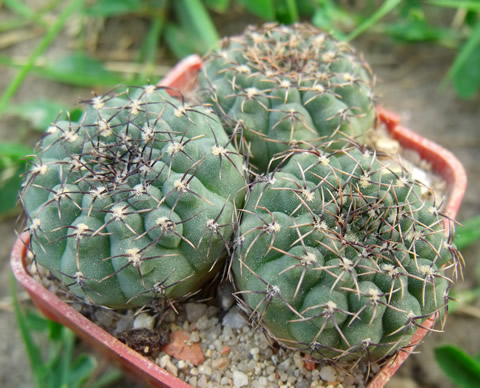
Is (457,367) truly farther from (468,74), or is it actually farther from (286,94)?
(468,74)

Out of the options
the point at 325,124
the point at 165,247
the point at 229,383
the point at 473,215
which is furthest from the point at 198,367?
the point at 473,215

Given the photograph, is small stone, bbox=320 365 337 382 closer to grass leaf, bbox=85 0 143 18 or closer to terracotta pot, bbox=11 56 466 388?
terracotta pot, bbox=11 56 466 388

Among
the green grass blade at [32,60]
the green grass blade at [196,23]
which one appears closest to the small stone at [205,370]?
the green grass blade at [32,60]

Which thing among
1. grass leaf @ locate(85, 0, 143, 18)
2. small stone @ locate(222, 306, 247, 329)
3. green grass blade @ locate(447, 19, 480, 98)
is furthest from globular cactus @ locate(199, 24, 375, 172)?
grass leaf @ locate(85, 0, 143, 18)

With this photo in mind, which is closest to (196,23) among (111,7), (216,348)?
(111,7)

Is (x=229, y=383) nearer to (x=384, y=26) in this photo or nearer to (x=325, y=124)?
(x=325, y=124)

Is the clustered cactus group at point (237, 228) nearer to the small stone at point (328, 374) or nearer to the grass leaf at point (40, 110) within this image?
the small stone at point (328, 374)
